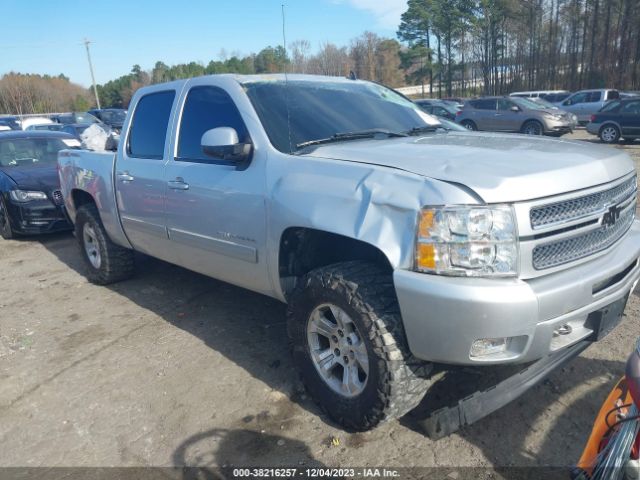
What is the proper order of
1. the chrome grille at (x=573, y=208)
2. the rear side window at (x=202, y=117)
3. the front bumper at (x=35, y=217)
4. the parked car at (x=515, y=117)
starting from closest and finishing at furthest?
the chrome grille at (x=573, y=208) → the rear side window at (x=202, y=117) → the front bumper at (x=35, y=217) → the parked car at (x=515, y=117)

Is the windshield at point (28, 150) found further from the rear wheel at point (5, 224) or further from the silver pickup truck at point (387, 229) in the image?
the silver pickup truck at point (387, 229)

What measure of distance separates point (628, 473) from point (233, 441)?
191cm

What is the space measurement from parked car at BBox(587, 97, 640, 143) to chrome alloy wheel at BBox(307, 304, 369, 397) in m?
15.7

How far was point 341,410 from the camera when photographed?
111 inches

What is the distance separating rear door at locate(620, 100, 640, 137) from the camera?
15.1m

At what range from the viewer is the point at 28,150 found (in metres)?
8.77

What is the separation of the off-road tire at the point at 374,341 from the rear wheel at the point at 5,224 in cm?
676

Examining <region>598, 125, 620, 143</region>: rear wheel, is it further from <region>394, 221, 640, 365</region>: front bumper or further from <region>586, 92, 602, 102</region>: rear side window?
<region>394, 221, 640, 365</region>: front bumper

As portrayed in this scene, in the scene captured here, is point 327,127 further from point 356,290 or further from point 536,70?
point 536,70

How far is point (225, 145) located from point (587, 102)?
23466 millimetres

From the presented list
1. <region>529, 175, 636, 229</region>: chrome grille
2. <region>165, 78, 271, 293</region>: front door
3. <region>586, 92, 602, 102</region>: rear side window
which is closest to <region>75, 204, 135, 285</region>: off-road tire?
<region>165, 78, 271, 293</region>: front door

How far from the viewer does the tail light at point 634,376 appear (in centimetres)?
176

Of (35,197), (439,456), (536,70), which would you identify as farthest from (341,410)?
(536,70)

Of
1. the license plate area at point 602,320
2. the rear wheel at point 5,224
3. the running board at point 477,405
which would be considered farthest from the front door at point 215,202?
the rear wheel at point 5,224
